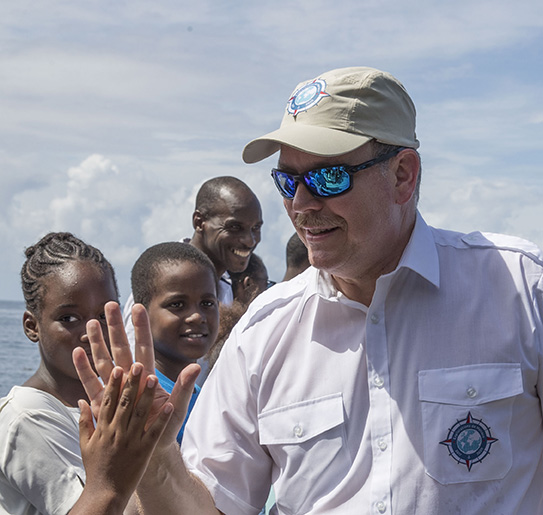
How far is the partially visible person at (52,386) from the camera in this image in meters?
2.98

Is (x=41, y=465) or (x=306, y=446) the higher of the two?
(x=306, y=446)

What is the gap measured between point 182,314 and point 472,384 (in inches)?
86.2

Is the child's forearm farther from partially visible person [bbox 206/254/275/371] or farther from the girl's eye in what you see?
partially visible person [bbox 206/254/275/371]

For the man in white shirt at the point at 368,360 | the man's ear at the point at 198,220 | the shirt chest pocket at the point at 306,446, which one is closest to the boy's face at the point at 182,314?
the man in white shirt at the point at 368,360

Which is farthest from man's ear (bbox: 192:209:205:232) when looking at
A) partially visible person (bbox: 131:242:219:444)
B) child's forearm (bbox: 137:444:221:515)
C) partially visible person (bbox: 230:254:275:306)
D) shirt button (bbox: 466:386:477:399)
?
shirt button (bbox: 466:386:477:399)

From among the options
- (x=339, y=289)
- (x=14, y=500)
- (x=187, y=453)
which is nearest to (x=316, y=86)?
(x=339, y=289)

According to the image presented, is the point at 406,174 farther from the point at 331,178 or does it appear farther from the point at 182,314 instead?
the point at 182,314

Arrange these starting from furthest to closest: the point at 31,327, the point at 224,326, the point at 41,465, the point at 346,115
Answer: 1. the point at 224,326
2. the point at 31,327
3. the point at 41,465
4. the point at 346,115

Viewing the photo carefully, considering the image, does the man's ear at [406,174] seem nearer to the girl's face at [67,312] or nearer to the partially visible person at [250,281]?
the girl's face at [67,312]

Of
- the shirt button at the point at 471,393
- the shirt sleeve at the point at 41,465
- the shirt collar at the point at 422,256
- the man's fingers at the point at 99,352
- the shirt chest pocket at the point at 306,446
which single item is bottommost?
the shirt sleeve at the point at 41,465

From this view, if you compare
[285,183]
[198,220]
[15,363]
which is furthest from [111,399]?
[15,363]

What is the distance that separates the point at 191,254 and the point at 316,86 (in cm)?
202

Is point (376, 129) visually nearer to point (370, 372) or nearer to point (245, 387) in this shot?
point (370, 372)

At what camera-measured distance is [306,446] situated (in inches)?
108
